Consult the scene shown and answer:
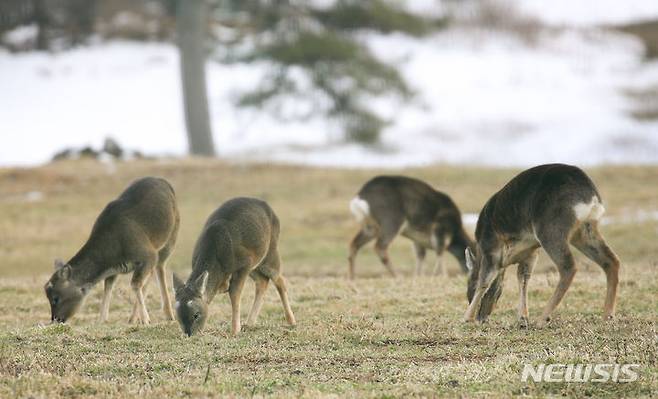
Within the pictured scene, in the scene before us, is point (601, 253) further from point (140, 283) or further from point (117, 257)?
point (117, 257)

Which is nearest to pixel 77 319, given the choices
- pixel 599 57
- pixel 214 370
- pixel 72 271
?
pixel 72 271

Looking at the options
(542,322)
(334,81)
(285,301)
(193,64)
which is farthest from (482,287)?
(193,64)

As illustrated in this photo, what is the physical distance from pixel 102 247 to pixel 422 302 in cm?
375

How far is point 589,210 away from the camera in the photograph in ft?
35.9

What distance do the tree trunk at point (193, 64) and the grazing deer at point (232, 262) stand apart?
77.8ft

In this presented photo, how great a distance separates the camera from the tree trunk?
35625 mm

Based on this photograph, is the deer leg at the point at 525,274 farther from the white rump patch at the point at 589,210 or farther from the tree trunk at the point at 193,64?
the tree trunk at the point at 193,64

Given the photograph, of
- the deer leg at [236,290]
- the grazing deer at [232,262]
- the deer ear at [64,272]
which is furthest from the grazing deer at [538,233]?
the deer ear at [64,272]

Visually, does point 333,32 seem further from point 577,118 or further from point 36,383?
point 36,383

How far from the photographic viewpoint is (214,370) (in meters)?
9.32

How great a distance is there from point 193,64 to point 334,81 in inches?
178

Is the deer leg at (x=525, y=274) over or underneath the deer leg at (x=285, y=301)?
over

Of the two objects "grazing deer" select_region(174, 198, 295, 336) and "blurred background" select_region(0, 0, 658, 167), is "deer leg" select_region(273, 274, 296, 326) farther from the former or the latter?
"blurred background" select_region(0, 0, 658, 167)

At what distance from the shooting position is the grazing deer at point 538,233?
11.0 meters
